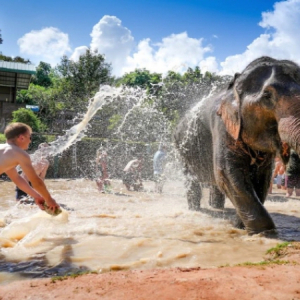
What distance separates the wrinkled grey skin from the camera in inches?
179

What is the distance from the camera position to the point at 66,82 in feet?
Answer: 116

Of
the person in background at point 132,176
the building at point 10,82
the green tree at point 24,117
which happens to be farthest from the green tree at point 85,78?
the person in background at point 132,176

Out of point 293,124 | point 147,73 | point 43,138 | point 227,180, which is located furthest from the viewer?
point 147,73

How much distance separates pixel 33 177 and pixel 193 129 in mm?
4037

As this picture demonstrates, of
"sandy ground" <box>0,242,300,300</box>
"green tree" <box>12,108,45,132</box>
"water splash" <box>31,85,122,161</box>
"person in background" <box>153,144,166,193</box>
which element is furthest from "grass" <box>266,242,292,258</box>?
"green tree" <box>12,108,45,132</box>

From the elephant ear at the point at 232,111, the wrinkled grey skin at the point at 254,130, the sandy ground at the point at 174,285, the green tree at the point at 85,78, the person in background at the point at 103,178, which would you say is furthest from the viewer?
the green tree at the point at 85,78

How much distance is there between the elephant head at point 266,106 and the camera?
4.42m

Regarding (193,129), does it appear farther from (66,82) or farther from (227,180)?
(66,82)

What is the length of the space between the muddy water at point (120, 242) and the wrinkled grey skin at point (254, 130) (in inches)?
20.5

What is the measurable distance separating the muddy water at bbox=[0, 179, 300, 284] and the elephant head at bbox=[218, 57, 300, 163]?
4.18 ft

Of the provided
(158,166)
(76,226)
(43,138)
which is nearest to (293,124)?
(76,226)

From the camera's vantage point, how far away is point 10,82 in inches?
914

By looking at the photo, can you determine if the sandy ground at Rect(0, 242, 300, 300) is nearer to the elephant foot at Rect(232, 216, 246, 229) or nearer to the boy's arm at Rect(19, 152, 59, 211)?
the boy's arm at Rect(19, 152, 59, 211)

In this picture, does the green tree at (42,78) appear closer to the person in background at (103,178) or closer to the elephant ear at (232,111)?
the person in background at (103,178)
